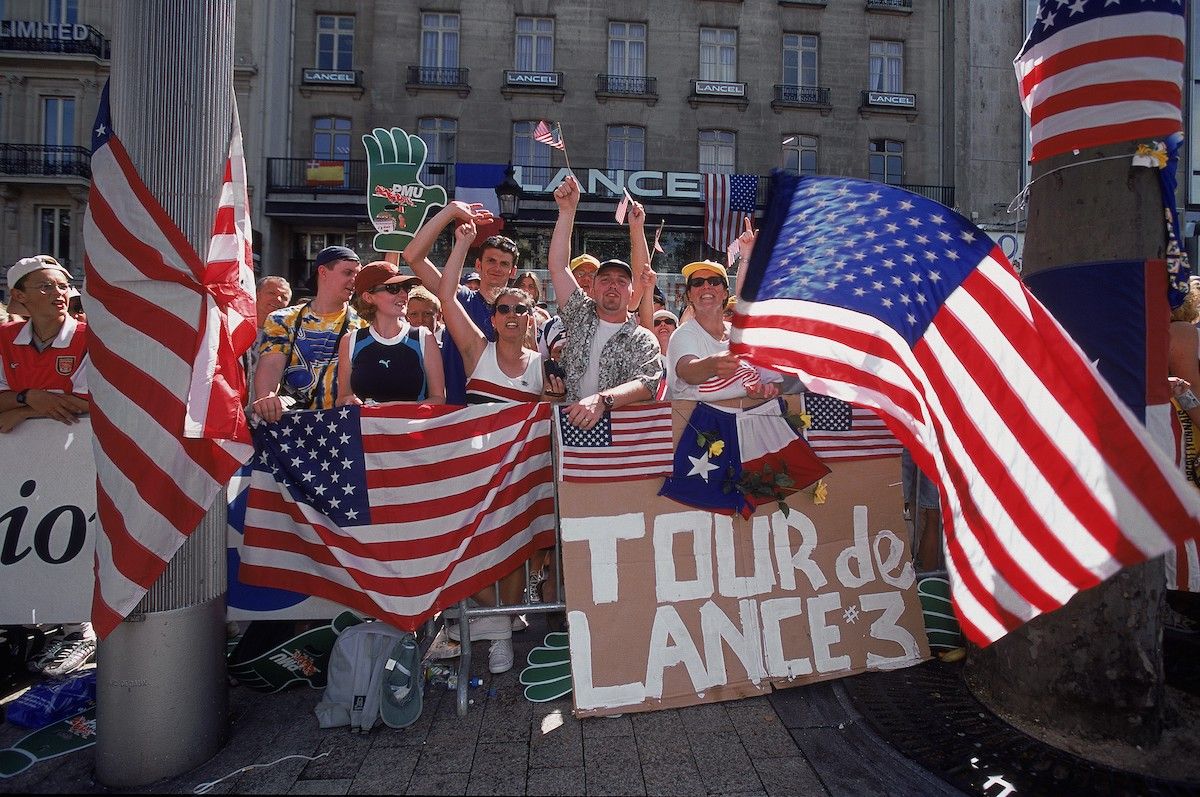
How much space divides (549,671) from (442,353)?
2.05m

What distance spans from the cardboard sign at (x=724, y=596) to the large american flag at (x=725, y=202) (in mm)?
16572

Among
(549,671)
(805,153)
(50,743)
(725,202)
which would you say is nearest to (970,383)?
(549,671)

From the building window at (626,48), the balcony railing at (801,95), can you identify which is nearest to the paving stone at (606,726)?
the building window at (626,48)

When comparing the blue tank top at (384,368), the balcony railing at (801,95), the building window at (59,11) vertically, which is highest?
the building window at (59,11)

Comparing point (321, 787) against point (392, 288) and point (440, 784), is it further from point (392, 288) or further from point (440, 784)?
point (392, 288)

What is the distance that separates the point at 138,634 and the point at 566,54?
26.1 metres

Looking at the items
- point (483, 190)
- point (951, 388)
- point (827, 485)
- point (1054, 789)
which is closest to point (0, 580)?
point (827, 485)

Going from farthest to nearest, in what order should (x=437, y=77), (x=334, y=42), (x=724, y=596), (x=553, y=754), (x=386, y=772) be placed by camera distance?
1. (x=334, y=42)
2. (x=437, y=77)
3. (x=724, y=596)
4. (x=553, y=754)
5. (x=386, y=772)

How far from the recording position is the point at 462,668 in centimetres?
388

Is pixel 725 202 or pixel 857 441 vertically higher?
pixel 725 202

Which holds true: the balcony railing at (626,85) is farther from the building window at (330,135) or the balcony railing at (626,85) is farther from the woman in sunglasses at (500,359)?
the woman in sunglasses at (500,359)

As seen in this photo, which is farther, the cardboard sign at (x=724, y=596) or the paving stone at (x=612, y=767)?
the cardboard sign at (x=724, y=596)

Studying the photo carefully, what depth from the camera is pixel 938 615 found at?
15.0 feet

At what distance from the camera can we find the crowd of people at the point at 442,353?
13.9ft
